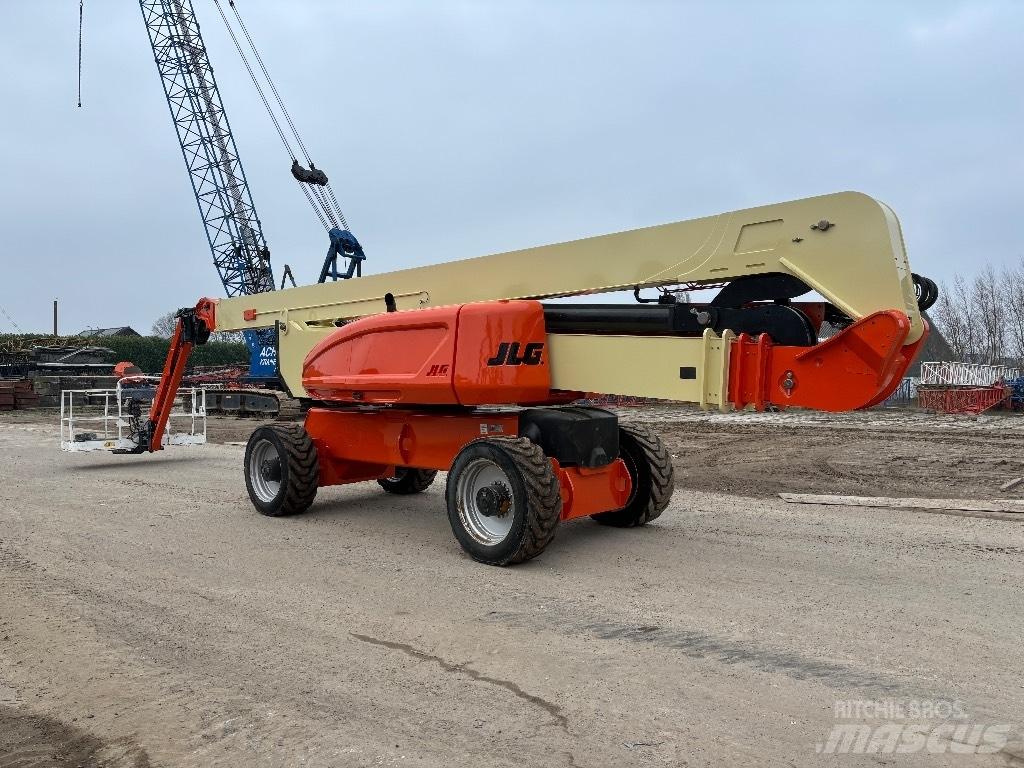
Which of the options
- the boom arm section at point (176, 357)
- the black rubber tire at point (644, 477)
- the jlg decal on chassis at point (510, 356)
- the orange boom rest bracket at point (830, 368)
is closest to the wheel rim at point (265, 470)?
the boom arm section at point (176, 357)

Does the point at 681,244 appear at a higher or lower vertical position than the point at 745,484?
higher

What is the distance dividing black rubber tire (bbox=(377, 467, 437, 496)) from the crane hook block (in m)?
23.0

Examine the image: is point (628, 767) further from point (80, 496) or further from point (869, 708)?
point (80, 496)

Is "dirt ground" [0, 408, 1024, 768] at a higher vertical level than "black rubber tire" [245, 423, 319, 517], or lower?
lower

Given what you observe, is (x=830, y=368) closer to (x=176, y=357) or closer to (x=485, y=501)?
(x=485, y=501)

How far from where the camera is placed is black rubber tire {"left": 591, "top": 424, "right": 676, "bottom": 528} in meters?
6.88

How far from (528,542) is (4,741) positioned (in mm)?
3286

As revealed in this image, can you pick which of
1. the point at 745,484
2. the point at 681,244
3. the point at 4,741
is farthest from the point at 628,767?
the point at 745,484

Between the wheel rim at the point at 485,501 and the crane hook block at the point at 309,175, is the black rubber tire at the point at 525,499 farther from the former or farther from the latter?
the crane hook block at the point at 309,175

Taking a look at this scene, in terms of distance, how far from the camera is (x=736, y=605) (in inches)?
190

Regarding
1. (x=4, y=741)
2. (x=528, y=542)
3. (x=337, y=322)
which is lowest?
(x=4, y=741)

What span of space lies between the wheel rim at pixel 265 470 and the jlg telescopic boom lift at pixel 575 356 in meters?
0.02

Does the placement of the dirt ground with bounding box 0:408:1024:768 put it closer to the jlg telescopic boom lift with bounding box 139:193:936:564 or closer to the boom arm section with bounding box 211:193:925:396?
the jlg telescopic boom lift with bounding box 139:193:936:564

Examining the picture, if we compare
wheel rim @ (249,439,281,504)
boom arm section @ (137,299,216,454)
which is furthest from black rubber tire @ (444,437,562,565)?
boom arm section @ (137,299,216,454)
